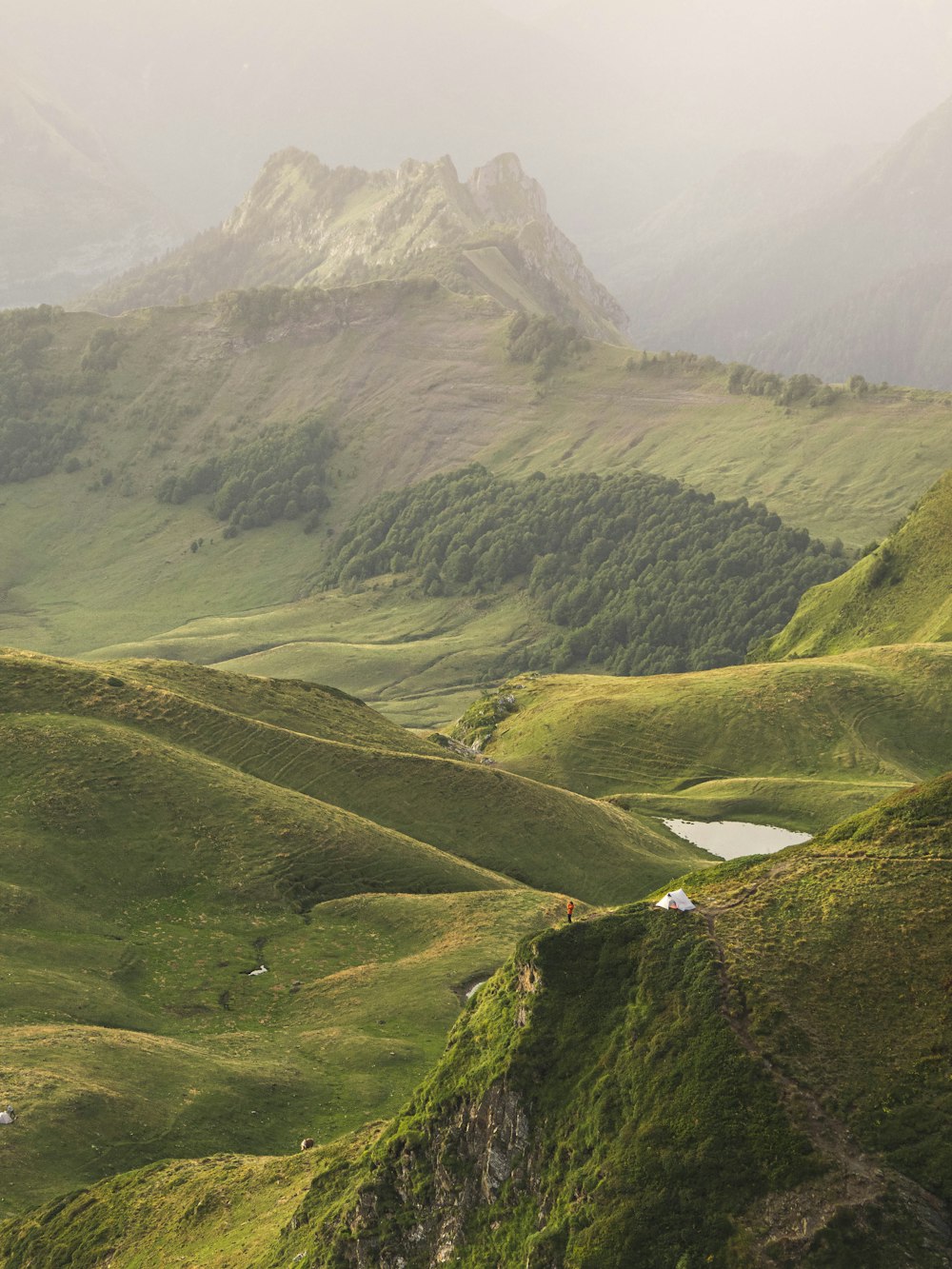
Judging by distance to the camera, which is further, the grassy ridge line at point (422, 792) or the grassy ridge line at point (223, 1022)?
the grassy ridge line at point (422, 792)

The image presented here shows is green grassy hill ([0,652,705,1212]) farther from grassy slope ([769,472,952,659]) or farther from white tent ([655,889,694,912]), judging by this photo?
grassy slope ([769,472,952,659])

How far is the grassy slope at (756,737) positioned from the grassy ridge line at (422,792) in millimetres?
27102

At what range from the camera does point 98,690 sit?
96562mm

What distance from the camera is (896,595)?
17800 cm

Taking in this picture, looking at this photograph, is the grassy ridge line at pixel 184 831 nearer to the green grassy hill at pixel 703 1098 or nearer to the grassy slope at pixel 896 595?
the green grassy hill at pixel 703 1098

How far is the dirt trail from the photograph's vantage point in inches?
1062

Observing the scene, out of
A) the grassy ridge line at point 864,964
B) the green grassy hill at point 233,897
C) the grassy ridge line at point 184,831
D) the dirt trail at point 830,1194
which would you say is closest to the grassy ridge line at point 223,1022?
the green grassy hill at point 233,897

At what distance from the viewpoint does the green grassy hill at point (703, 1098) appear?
27969 mm

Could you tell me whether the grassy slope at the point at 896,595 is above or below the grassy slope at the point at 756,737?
above

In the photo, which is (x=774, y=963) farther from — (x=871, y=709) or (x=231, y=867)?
(x=871, y=709)

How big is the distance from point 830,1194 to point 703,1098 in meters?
3.64

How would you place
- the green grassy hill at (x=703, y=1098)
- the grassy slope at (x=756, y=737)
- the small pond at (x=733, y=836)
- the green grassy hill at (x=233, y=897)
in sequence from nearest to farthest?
1. the green grassy hill at (x=703, y=1098)
2. the green grassy hill at (x=233, y=897)
3. the small pond at (x=733, y=836)
4. the grassy slope at (x=756, y=737)

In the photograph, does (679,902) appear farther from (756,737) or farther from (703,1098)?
(756,737)

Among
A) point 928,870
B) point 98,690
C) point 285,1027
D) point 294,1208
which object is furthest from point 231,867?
point 928,870
